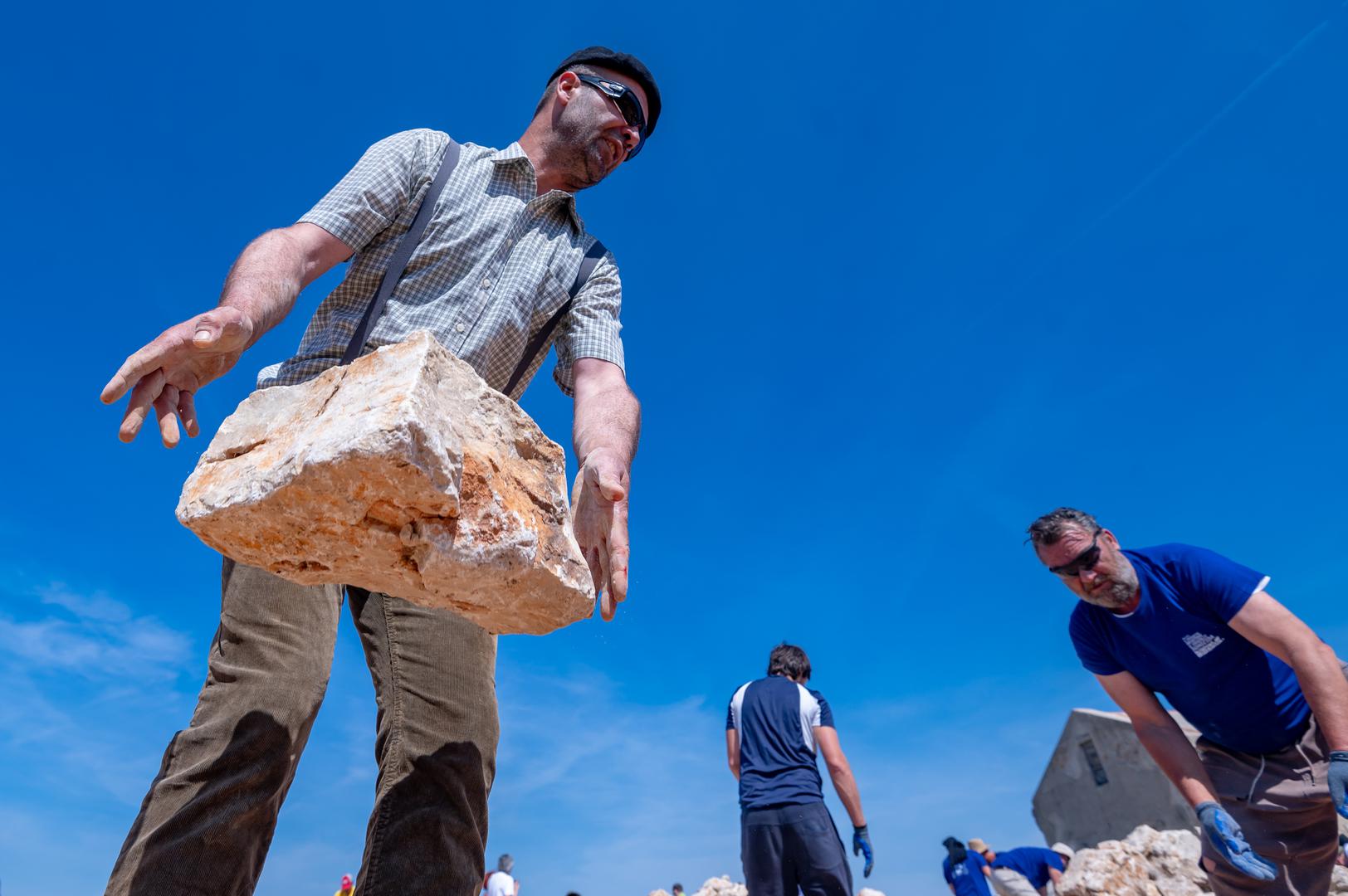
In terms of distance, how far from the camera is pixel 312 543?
5.59 feet

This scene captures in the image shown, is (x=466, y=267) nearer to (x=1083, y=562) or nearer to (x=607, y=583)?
(x=607, y=583)

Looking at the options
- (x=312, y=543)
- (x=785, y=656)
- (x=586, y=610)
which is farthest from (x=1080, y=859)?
(x=312, y=543)

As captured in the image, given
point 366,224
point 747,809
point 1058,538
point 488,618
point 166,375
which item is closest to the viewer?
point 166,375

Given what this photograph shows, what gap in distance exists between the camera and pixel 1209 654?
3986mm

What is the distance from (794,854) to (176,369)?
424 cm

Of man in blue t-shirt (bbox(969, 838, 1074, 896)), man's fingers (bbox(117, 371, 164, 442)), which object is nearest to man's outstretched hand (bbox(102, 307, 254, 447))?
man's fingers (bbox(117, 371, 164, 442))

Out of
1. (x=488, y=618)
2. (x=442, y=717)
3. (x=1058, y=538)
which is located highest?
(x=1058, y=538)

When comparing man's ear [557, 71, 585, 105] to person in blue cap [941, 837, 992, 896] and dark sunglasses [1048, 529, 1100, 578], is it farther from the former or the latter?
person in blue cap [941, 837, 992, 896]

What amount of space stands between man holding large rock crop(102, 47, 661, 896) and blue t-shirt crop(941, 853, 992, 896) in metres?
8.14

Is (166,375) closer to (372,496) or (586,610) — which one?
(372,496)

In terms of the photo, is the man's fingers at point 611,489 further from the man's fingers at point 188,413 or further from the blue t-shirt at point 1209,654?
the blue t-shirt at point 1209,654

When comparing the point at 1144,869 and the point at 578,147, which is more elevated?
the point at 578,147

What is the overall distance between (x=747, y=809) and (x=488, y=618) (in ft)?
11.7

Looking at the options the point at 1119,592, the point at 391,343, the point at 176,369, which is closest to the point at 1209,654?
the point at 1119,592
